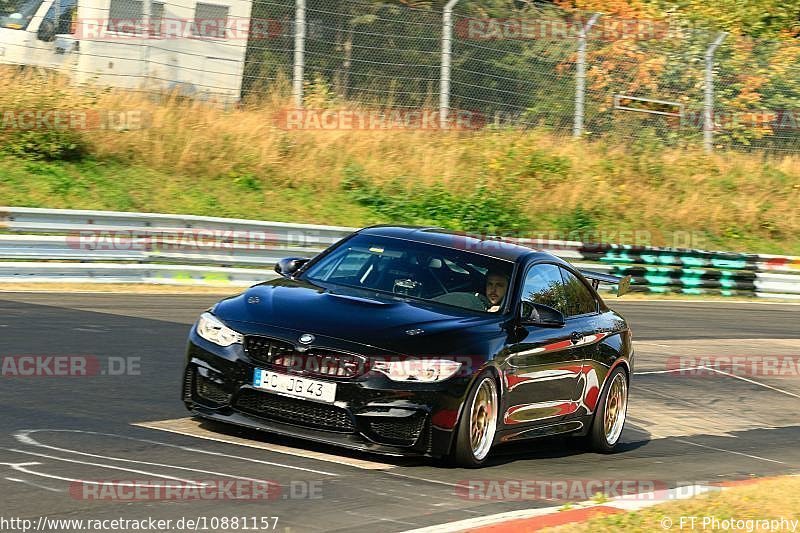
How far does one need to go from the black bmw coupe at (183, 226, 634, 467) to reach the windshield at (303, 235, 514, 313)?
10 millimetres

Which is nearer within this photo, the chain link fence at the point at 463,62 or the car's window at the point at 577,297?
the car's window at the point at 577,297

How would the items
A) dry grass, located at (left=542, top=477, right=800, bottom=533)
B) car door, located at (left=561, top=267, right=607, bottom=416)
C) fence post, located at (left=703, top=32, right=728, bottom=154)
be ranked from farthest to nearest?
fence post, located at (left=703, top=32, right=728, bottom=154)
car door, located at (left=561, top=267, right=607, bottom=416)
dry grass, located at (left=542, top=477, right=800, bottom=533)

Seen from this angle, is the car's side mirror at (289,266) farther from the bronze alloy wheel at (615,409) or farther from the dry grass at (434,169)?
the dry grass at (434,169)

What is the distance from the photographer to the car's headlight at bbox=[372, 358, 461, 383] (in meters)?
7.75

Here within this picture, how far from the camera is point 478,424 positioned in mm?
8188

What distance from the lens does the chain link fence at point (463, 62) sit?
2302cm

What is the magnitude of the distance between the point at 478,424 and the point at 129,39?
16.1 metres

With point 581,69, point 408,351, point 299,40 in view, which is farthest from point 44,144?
point 408,351

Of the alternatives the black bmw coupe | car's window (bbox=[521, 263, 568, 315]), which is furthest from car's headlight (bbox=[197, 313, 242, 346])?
car's window (bbox=[521, 263, 568, 315])

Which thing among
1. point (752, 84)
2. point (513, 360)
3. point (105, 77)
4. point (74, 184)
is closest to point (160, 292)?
point (74, 184)

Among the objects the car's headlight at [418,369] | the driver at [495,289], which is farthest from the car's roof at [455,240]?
the car's headlight at [418,369]

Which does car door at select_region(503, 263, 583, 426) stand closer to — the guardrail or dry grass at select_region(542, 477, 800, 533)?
dry grass at select_region(542, 477, 800, 533)

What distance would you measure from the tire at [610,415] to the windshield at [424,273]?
4.85 ft

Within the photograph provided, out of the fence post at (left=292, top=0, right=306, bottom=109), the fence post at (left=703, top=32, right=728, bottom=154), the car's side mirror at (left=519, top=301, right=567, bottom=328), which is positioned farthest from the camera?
the fence post at (left=703, top=32, right=728, bottom=154)
